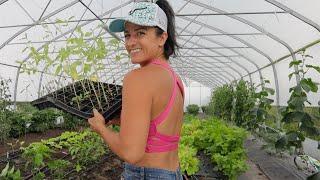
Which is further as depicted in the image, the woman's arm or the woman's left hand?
the woman's left hand

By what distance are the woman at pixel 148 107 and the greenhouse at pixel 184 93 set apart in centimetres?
3

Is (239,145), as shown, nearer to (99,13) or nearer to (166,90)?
(166,90)

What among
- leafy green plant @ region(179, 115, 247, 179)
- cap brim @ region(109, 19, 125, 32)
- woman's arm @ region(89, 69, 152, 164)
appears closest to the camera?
woman's arm @ region(89, 69, 152, 164)

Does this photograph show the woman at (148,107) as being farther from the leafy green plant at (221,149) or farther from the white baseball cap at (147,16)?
the leafy green plant at (221,149)

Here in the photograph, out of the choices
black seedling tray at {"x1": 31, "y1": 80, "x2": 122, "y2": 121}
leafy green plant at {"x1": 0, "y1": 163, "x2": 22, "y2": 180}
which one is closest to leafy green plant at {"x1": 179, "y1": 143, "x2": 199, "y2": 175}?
black seedling tray at {"x1": 31, "y1": 80, "x2": 122, "y2": 121}

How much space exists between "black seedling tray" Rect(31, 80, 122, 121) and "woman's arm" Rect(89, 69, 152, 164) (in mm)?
491

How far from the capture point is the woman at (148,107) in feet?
5.32

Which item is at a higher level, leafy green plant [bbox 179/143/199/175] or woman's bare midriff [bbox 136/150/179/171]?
woman's bare midriff [bbox 136/150/179/171]

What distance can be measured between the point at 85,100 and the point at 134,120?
4.08 ft

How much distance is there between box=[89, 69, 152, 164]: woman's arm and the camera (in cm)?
161

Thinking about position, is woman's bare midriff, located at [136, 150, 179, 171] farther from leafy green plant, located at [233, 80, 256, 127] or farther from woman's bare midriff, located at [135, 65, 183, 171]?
leafy green plant, located at [233, 80, 256, 127]

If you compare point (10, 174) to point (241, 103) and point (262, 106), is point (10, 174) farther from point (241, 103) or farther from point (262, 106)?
point (241, 103)

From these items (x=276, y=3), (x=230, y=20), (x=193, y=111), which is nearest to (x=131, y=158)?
(x=276, y=3)

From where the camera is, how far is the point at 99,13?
11.6m
